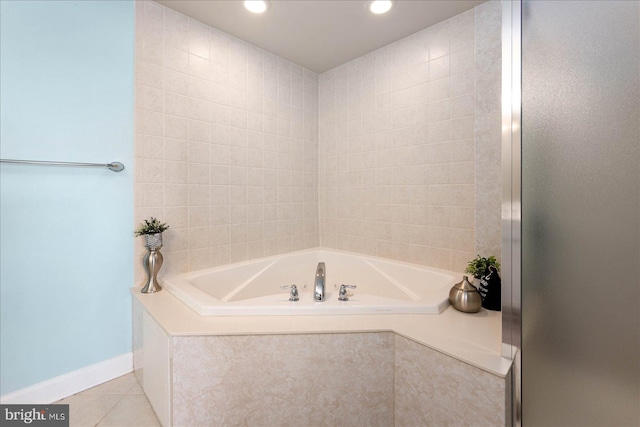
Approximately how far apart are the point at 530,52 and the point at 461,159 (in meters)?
1.11

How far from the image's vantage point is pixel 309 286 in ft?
7.89

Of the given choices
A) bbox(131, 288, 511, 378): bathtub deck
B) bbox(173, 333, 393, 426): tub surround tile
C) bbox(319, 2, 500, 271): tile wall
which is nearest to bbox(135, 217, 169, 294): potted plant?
bbox(131, 288, 511, 378): bathtub deck

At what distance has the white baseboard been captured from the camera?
4.68ft

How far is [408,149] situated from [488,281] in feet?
3.63

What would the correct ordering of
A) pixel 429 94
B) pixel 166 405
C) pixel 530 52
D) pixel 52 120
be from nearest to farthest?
pixel 530 52, pixel 166 405, pixel 52 120, pixel 429 94

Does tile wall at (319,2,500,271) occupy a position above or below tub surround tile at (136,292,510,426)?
above

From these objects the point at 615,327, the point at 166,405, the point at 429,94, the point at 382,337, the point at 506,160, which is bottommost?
the point at 166,405

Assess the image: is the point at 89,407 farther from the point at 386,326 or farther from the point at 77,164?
the point at 386,326

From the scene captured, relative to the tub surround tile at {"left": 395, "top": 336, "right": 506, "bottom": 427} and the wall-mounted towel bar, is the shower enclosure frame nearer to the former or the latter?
the tub surround tile at {"left": 395, "top": 336, "right": 506, "bottom": 427}

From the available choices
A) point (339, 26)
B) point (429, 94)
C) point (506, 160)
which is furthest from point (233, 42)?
point (506, 160)

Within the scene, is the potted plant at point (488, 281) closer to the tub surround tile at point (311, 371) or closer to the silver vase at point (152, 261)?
the tub surround tile at point (311, 371)

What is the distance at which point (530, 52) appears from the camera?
2.91 feet

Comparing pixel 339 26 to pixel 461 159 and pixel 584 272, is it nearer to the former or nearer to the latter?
pixel 461 159

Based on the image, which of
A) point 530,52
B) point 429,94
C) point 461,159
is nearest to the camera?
point 530,52
